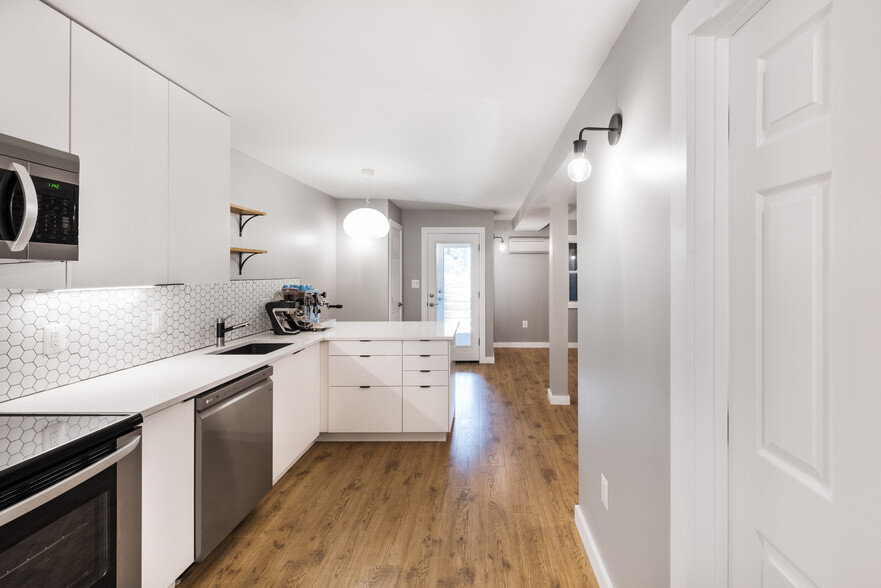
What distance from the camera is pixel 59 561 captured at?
1.21m

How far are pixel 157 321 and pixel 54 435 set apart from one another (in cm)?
131

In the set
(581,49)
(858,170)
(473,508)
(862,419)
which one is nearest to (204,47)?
(581,49)

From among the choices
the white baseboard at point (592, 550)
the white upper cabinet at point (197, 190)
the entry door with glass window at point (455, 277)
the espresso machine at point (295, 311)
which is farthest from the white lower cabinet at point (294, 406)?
the entry door with glass window at point (455, 277)

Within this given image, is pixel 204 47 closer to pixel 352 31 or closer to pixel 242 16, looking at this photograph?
pixel 242 16

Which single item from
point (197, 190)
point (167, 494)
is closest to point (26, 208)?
point (197, 190)

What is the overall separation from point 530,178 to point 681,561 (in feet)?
12.3

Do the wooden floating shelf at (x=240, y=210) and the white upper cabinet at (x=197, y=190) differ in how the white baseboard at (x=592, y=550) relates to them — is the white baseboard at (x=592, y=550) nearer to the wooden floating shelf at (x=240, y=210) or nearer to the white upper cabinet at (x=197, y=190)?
the white upper cabinet at (x=197, y=190)

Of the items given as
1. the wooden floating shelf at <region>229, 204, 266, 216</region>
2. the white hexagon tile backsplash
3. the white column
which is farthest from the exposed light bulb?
the white column

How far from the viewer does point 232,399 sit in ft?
7.07

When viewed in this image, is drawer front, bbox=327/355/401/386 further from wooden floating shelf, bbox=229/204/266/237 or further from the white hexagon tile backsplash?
wooden floating shelf, bbox=229/204/266/237

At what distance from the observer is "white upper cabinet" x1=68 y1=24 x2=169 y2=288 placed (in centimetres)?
162

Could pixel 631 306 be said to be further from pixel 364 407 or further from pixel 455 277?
pixel 455 277

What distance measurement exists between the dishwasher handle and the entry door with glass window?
4.28 m

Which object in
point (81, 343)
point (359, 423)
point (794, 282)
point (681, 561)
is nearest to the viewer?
point (794, 282)
